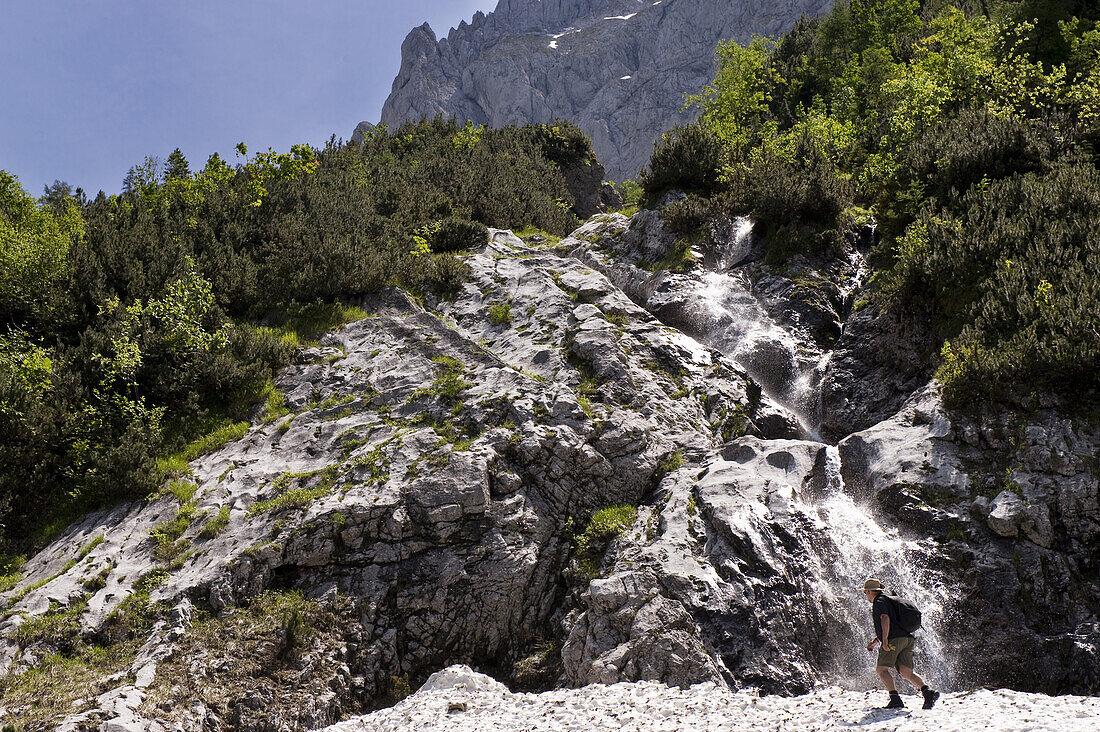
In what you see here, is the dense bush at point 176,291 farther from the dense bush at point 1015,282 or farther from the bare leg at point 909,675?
the dense bush at point 1015,282

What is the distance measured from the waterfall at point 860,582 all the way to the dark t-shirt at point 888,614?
7.55 feet

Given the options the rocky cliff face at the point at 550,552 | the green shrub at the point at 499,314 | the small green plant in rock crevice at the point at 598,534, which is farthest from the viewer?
the green shrub at the point at 499,314

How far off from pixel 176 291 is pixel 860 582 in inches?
667

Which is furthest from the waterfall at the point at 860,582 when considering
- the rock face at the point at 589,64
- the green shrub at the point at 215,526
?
the rock face at the point at 589,64

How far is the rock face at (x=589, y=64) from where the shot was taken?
119375 mm

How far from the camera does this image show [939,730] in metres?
6.21

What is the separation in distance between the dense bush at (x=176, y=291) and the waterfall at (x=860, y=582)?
13.0m

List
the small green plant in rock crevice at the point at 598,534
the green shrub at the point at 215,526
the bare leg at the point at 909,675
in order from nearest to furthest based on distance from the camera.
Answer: the bare leg at the point at 909,675
the green shrub at the point at 215,526
the small green plant in rock crevice at the point at 598,534

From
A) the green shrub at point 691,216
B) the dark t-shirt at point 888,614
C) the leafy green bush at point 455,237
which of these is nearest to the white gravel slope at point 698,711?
the dark t-shirt at point 888,614

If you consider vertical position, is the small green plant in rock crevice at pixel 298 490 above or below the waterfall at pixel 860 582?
above

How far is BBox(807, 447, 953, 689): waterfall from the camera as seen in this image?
31.7 ft

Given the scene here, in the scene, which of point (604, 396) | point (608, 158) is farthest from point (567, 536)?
point (608, 158)

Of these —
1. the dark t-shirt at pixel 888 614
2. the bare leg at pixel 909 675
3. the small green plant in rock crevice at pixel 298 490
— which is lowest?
the bare leg at pixel 909 675

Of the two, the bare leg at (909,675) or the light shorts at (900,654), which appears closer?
the bare leg at (909,675)
